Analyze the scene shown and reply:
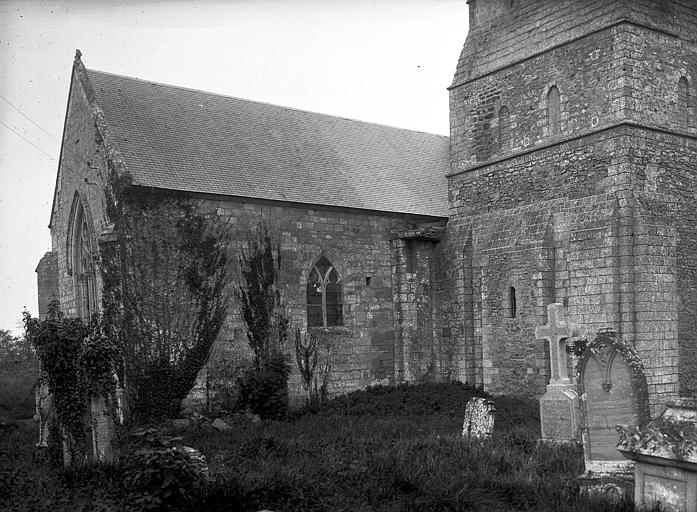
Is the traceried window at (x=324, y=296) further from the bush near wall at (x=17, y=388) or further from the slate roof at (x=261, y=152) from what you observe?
the bush near wall at (x=17, y=388)

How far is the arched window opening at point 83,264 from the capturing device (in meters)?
19.0

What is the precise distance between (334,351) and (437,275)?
12.5 feet

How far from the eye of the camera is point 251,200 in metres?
17.7

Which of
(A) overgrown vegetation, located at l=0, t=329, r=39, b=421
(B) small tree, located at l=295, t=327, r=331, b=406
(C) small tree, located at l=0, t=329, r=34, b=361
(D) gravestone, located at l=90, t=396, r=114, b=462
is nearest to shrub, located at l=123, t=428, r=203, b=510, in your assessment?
(D) gravestone, located at l=90, t=396, r=114, b=462

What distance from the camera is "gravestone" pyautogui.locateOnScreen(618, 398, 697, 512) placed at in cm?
685

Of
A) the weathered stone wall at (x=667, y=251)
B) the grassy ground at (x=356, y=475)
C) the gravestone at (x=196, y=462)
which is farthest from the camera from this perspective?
the weathered stone wall at (x=667, y=251)

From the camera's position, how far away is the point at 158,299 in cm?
1644

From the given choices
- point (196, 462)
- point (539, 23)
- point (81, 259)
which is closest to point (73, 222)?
point (81, 259)

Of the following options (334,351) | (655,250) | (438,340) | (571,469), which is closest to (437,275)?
(438,340)

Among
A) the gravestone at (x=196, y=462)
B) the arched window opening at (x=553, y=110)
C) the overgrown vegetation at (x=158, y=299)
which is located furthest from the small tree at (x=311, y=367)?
the gravestone at (x=196, y=462)

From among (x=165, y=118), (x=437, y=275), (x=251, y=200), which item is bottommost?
(x=437, y=275)

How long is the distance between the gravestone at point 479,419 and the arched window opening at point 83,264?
10.6 m

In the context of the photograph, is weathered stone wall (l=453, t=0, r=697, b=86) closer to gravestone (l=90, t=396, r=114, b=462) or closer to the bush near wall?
gravestone (l=90, t=396, r=114, b=462)

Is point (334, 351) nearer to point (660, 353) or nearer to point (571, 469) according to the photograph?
point (660, 353)
